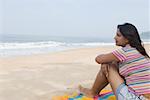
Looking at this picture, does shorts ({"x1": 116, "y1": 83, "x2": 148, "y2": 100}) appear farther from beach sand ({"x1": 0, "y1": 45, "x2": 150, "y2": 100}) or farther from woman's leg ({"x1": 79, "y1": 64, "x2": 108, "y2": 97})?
beach sand ({"x1": 0, "y1": 45, "x2": 150, "y2": 100})

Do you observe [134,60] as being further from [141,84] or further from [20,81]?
[20,81]

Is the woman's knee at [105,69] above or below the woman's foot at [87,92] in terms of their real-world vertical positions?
above

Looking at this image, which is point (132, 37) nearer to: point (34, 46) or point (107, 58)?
point (107, 58)

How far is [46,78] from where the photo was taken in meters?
4.71

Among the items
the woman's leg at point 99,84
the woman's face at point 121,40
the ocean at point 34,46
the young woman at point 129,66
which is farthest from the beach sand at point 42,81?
the ocean at point 34,46

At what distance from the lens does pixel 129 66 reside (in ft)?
8.60

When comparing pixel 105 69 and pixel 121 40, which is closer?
pixel 121 40

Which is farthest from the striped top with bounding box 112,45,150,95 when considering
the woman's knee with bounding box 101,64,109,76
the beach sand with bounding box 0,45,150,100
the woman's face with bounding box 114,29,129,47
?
the beach sand with bounding box 0,45,150,100

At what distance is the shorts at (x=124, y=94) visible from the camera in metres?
2.56

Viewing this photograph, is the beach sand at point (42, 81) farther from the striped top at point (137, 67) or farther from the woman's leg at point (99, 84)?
the striped top at point (137, 67)

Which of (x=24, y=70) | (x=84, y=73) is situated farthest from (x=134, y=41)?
(x=24, y=70)

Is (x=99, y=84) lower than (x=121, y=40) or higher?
lower

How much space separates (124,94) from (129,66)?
25 cm

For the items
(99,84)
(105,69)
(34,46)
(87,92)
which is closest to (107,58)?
(105,69)
